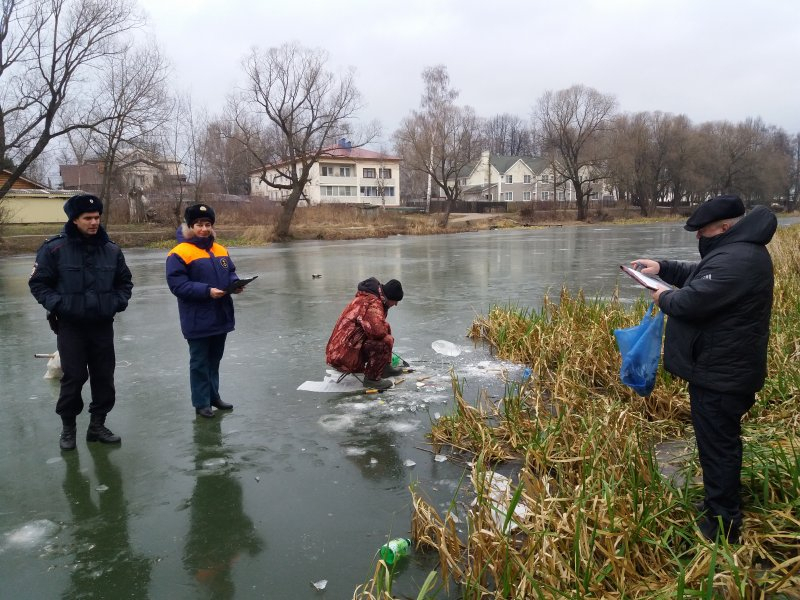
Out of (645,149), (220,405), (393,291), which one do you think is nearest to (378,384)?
(393,291)

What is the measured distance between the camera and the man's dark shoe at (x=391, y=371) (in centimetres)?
590

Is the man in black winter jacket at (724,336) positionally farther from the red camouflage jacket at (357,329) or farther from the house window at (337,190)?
the house window at (337,190)

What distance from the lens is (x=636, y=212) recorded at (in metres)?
66.8

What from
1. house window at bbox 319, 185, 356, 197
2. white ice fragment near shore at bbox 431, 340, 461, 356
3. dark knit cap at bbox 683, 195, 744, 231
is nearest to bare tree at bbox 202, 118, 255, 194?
house window at bbox 319, 185, 356, 197

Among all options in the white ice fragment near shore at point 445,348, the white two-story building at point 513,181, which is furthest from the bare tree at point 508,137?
the white ice fragment near shore at point 445,348

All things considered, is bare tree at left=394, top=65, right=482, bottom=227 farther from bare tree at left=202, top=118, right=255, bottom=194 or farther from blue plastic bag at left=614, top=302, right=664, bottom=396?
blue plastic bag at left=614, top=302, right=664, bottom=396

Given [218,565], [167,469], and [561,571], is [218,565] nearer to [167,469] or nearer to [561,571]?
[167,469]

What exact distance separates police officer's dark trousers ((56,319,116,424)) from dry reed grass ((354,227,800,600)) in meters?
2.48

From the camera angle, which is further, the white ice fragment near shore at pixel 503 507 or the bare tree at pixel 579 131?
the bare tree at pixel 579 131

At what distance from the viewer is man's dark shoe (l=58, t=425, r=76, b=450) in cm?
428

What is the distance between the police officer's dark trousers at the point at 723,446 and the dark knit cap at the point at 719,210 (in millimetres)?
805

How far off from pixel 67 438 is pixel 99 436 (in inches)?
8.2

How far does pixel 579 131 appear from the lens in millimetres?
57219

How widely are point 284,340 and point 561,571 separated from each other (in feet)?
18.8
